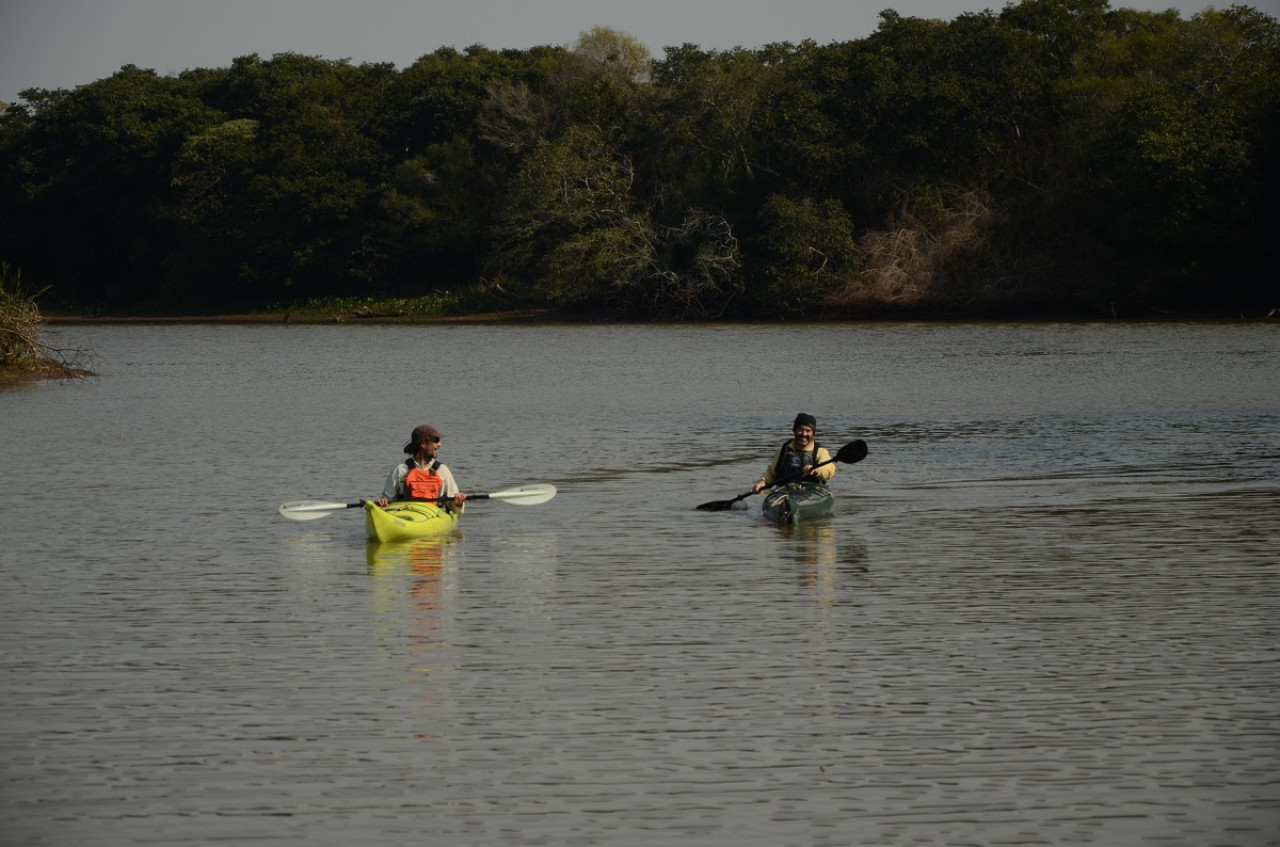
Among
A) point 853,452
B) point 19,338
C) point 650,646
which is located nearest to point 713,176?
point 19,338

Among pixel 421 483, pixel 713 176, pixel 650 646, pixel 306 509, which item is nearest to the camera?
pixel 650 646

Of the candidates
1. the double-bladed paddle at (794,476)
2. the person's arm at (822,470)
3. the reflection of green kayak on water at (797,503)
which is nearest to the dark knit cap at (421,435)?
the double-bladed paddle at (794,476)

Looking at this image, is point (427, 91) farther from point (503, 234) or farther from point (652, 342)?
point (652, 342)

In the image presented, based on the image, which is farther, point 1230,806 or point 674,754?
point 674,754

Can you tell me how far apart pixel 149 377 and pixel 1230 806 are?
127ft

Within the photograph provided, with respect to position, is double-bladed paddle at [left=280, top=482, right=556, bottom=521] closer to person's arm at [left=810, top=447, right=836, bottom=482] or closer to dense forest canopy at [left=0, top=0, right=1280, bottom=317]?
person's arm at [left=810, top=447, right=836, bottom=482]

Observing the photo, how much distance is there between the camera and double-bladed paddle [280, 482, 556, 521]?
1700 cm

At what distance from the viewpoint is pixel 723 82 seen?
2768 inches

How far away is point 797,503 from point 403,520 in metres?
4.20

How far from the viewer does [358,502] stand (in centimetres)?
1669

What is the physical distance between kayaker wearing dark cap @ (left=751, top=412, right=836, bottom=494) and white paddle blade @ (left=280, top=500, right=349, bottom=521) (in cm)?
447

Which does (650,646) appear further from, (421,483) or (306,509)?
(306,509)

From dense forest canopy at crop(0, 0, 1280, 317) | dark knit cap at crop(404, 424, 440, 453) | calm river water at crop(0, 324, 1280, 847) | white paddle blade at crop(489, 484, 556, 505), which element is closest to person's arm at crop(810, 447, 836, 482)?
calm river water at crop(0, 324, 1280, 847)

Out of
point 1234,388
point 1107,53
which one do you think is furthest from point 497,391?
point 1107,53
